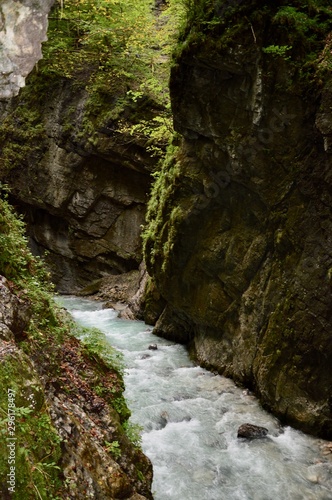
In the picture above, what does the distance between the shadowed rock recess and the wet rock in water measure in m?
0.75

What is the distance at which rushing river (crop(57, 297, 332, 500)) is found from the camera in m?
6.54

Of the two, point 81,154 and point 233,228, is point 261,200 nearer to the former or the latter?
point 233,228

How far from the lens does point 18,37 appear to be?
8016 millimetres

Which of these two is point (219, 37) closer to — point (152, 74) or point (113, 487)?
point (113, 487)

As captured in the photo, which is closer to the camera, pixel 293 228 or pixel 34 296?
pixel 34 296

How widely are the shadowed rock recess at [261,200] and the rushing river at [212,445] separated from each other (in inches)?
22.1

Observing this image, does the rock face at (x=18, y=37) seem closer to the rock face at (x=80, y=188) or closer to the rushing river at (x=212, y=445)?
the rushing river at (x=212, y=445)

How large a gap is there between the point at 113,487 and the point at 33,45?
318 inches

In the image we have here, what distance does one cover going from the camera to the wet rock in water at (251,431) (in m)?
7.91

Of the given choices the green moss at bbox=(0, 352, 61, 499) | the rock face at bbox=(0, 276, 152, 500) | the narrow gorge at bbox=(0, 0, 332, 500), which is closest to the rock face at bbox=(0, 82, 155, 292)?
the narrow gorge at bbox=(0, 0, 332, 500)

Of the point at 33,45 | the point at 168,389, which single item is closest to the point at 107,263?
the point at 168,389

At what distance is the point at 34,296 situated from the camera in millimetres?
5344

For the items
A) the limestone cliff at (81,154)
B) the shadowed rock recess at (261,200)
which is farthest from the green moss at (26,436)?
the limestone cliff at (81,154)

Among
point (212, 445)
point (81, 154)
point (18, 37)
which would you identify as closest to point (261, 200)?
point (212, 445)
